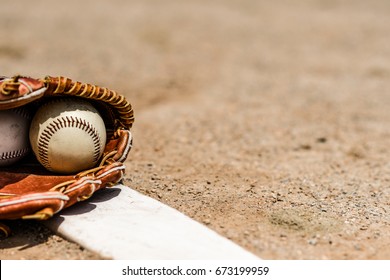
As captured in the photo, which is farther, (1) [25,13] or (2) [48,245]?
(1) [25,13]

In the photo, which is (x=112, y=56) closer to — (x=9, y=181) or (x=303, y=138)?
(x=303, y=138)

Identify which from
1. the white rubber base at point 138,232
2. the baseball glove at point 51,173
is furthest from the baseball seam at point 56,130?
the white rubber base at point 138,232

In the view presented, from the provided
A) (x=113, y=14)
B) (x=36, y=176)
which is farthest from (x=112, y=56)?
(x=36, y=176)

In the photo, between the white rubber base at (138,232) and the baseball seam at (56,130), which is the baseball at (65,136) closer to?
the baseball seam at (56,130)

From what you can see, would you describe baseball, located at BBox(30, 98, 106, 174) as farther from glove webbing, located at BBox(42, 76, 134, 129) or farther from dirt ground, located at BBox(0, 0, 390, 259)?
dirt ground, located at BBox(0, 0, 390, 259)

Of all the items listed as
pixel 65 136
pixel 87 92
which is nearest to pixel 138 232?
pixel 65 136

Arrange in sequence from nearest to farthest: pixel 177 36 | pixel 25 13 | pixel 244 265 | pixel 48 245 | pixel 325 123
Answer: pixel 244 265, pixel 48 245, pixel 325 123, pixel 177 36, pixel 25 13
